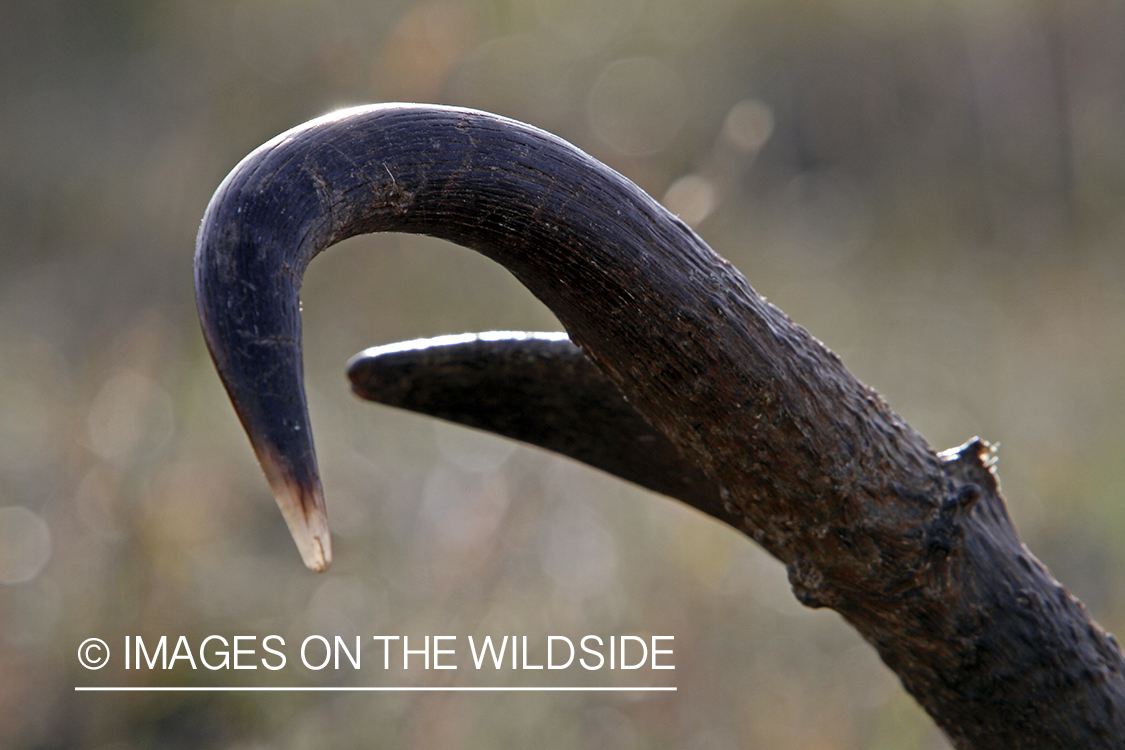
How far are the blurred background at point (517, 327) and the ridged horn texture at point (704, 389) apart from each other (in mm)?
552

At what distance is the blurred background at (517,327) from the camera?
3.97 ft

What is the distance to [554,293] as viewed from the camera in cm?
36

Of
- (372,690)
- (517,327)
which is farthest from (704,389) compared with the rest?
(517,327)

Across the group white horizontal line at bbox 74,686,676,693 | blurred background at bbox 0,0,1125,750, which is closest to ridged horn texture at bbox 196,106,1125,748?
blurred background at bbox 0,0,1125,750

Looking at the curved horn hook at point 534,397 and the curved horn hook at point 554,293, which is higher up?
the curved horn hook at point 534,397

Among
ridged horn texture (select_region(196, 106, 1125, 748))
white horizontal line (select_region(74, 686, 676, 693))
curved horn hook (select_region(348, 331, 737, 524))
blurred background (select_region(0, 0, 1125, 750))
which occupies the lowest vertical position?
ridged horn texture (select_region(196, 106, 1125, 748))

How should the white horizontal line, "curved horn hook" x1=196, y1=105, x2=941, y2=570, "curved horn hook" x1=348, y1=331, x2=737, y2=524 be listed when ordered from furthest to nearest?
the white horizontal line → "curved horn hook" x1=348, y1=331, x2=737, y2=524 → "curved horn hook" x1=196, y1=105, x2=941, y2=570

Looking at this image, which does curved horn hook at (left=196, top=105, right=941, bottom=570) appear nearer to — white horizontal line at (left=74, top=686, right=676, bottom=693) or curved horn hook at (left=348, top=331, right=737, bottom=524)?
curved horn hook at (left=348, top=331, right=737, bottom=524)

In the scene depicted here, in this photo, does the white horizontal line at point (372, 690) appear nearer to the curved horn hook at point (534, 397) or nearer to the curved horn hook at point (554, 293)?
the curved horn hook at point (534, 397)

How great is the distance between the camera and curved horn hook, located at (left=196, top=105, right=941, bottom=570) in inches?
10.5

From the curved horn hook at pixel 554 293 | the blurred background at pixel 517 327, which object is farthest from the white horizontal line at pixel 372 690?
the curved horn hook at pixel 554 293

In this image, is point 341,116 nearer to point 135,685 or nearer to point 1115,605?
point 135,685

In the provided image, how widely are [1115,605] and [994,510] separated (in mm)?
1210

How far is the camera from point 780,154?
3121 mm
